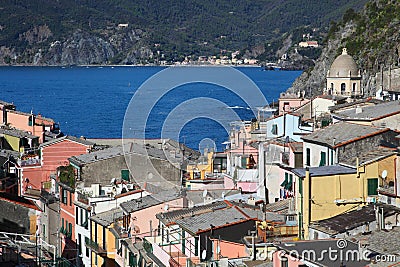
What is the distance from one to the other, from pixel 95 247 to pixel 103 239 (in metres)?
0.38

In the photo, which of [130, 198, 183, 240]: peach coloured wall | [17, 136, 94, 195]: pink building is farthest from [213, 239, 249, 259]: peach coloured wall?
[17, 136, 94, 195]: pink building

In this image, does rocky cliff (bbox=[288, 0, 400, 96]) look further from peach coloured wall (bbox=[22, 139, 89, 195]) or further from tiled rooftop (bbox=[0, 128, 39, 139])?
peach coloured wall (bbox=[22, 139, 89, 195])

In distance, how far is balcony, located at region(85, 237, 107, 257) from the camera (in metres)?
18.2

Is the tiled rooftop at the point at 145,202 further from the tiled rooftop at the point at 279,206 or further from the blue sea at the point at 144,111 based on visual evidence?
the blue sea at the point at 144,111

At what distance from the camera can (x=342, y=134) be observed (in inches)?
615

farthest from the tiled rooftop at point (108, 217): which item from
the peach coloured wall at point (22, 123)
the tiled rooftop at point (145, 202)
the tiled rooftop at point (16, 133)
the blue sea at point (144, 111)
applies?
the blue sea at point (144, 111)

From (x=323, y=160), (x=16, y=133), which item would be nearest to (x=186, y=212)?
(x=323, y=160)

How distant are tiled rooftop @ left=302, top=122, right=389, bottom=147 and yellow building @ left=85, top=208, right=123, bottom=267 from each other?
12.8 ft

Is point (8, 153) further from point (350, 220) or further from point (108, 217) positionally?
point (350, 220)

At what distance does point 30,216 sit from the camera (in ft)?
69.1

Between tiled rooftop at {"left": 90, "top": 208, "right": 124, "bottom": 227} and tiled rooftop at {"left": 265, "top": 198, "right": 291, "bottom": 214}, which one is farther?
tiled rooftop at {"left": 90, "top": 208, "right": 124, "bottom": 227}

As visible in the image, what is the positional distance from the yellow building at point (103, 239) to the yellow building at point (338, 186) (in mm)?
4845

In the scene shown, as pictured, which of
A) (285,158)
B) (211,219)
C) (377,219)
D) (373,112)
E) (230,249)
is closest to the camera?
(377,219)

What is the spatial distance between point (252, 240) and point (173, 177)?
27.6 feet
